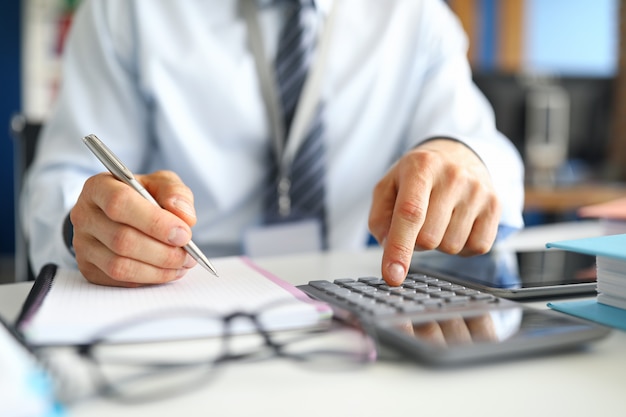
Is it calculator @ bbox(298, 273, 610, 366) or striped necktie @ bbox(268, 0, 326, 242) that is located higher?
striped necktie @ bbox(268, 0, 326, 242)

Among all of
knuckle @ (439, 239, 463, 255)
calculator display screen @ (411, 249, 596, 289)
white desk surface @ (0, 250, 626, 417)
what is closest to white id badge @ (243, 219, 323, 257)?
calculator display screen @ (411, 249, 596, 289)

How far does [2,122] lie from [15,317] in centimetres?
389

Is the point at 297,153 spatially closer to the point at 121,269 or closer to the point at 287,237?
the point at 287,237

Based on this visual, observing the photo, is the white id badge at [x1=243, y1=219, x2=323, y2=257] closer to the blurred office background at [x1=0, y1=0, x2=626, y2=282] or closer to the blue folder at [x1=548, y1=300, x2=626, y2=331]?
the blue folder at [x1=548, y1=300, x2=626, y2=331]

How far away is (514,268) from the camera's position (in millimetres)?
664

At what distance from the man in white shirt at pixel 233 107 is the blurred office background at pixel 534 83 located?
1.34 metres

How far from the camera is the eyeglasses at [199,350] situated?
13.0 inches

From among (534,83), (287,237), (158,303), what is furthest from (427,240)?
(534,83)

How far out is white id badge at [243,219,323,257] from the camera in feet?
3.18

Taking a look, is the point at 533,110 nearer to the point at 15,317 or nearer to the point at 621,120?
the point at 621,120

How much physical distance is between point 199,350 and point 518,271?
15.3 inches

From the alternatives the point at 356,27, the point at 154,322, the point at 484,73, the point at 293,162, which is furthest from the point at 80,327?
the point at 484,73

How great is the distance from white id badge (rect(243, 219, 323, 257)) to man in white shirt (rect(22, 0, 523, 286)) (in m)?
0.03

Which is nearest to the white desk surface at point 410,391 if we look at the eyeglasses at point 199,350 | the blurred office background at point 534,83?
the eyeglasses at point 199,350
